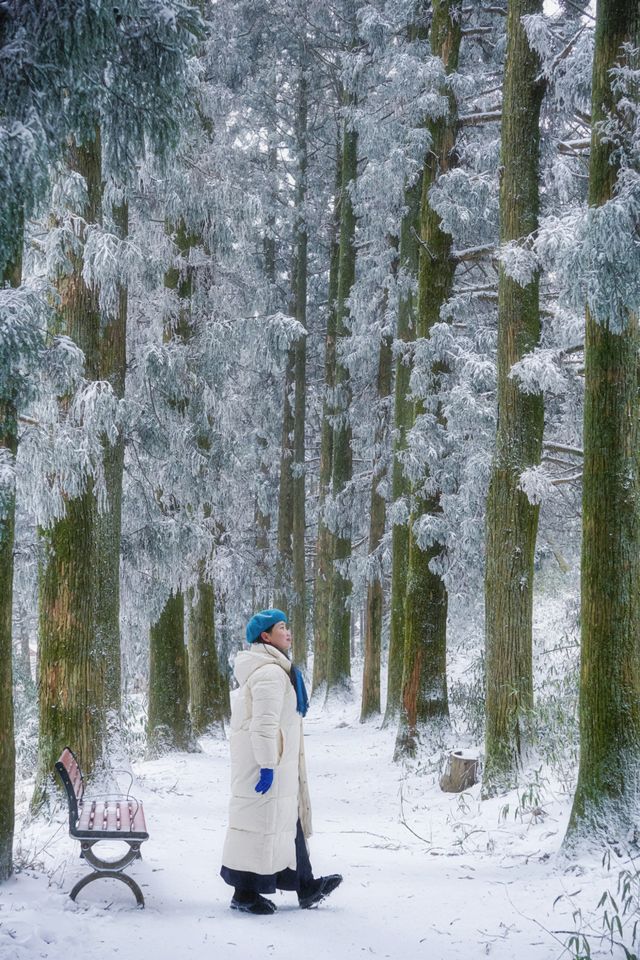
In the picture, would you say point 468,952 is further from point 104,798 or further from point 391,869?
point 104,798

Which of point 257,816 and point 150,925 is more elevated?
point 257,816

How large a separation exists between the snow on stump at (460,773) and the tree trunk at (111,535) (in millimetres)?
3664

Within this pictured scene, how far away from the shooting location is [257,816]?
17.4ft

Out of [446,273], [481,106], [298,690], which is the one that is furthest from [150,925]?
[481,106]

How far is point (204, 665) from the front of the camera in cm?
1443

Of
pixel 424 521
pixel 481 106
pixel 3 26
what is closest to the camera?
pixel 3 26

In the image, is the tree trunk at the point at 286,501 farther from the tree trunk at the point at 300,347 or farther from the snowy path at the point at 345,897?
the snowy path at the point at 345,897

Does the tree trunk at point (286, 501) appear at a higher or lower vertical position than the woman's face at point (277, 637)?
higher

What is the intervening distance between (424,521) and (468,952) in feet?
23.0

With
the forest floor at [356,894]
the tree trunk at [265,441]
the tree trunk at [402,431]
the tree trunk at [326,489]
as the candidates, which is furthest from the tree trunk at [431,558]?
the tree trunk at [326,489]

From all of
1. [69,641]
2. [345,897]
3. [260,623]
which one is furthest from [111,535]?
[345,897]

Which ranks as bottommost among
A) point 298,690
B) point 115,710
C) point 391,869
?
point 391,869

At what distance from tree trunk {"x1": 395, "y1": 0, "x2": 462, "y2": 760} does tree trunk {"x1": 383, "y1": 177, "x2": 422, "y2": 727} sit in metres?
2.62

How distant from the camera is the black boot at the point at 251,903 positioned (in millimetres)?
5305
